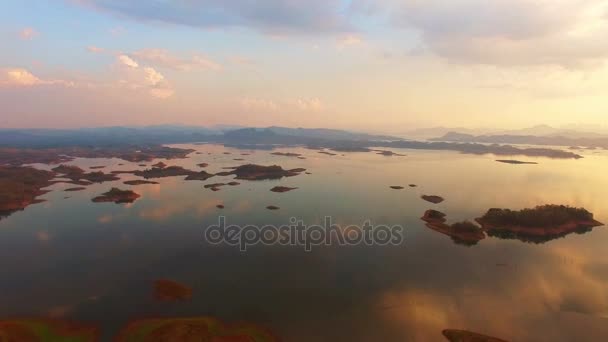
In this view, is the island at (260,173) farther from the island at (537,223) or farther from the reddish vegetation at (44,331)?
the reddish vegetation at (44,331)

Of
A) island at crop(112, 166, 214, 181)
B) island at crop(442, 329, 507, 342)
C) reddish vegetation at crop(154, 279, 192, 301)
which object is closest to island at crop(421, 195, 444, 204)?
island at crop(442, 329, 507, 342)

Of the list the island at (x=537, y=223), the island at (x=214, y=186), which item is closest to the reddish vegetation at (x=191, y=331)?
the island at (x=537, y=223)

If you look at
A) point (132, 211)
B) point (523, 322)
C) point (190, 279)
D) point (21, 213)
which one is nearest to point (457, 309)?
point (523, 322)

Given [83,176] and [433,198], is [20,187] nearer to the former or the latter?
[83,176]

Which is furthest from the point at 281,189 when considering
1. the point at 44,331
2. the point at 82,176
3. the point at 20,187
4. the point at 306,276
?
the point at 82,176

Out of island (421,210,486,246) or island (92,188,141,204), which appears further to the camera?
island (92,188,141,204)

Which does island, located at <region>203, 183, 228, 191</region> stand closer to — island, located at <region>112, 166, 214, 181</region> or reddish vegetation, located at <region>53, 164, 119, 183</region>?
island, located at <region>112, 166, 214, 181</region>
